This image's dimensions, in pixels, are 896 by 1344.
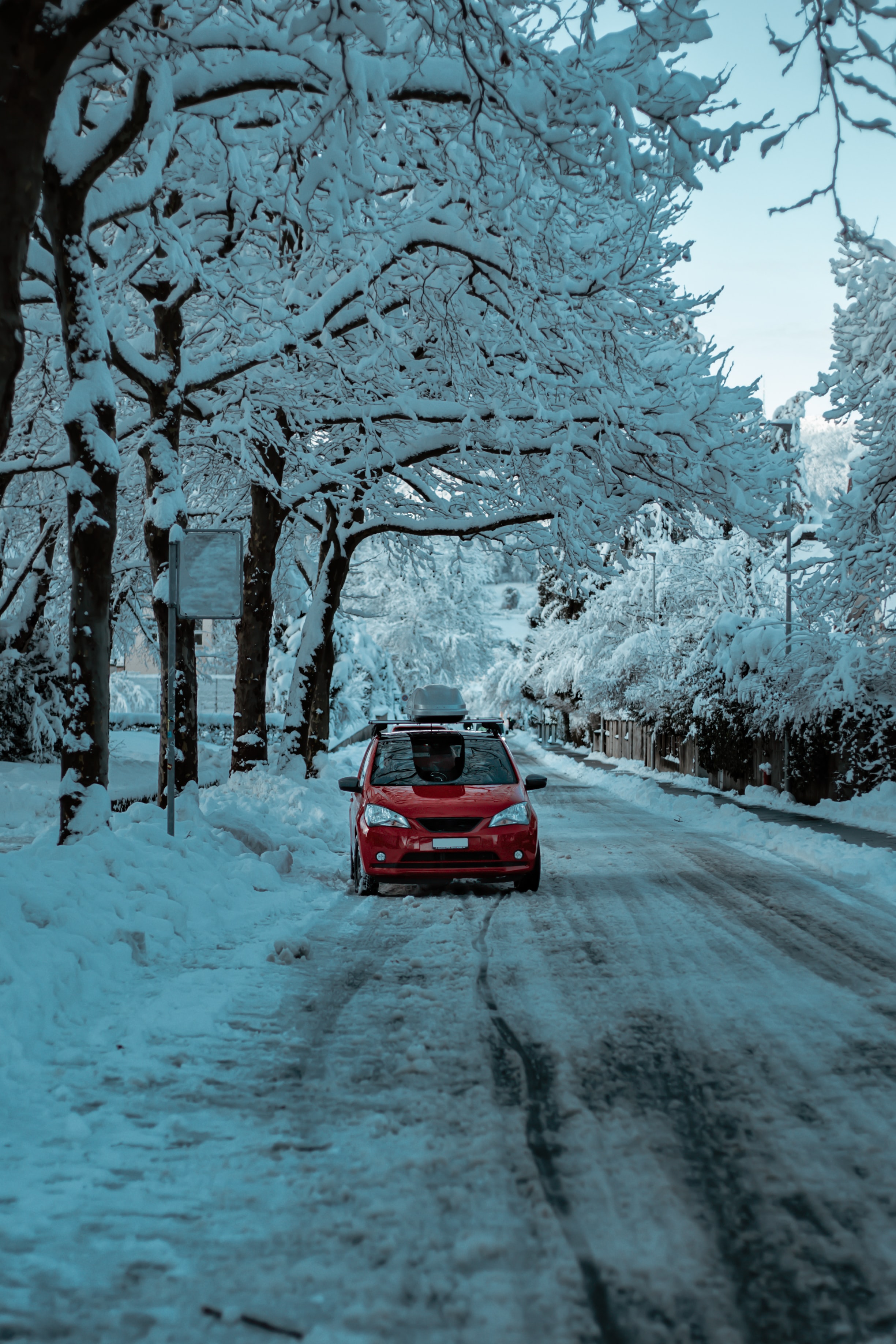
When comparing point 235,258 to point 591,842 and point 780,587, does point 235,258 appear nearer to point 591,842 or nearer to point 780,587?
point 591,842

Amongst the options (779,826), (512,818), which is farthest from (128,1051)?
(779,826)

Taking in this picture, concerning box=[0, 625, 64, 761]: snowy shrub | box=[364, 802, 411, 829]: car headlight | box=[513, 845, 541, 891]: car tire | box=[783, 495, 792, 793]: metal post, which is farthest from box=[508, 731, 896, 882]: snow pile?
box=[0, 625, 64, 761]: snowy shrub

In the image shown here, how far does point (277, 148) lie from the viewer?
34.0 ft

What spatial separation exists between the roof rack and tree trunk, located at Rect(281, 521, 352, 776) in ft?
25.2

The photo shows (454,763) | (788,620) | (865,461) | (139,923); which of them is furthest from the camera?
(788,620)

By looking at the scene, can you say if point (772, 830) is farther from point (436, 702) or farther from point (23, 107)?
point (436, 702)

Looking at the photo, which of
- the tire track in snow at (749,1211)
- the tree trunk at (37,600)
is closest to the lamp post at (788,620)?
the tree trunk at (37,600)

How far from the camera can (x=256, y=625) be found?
63.4 feet

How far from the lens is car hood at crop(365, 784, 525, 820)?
11.1 metres

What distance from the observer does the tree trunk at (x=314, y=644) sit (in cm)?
2102

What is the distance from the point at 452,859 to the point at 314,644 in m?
10.7

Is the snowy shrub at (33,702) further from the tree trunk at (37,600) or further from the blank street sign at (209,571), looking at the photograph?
the blank street sign at (209,571)

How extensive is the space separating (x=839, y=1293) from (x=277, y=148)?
10128mm

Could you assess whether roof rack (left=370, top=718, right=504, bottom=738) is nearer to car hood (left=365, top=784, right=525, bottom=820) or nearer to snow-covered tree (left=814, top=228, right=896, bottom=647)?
car hood (left=365, top=784, right=525, bottom=820)
